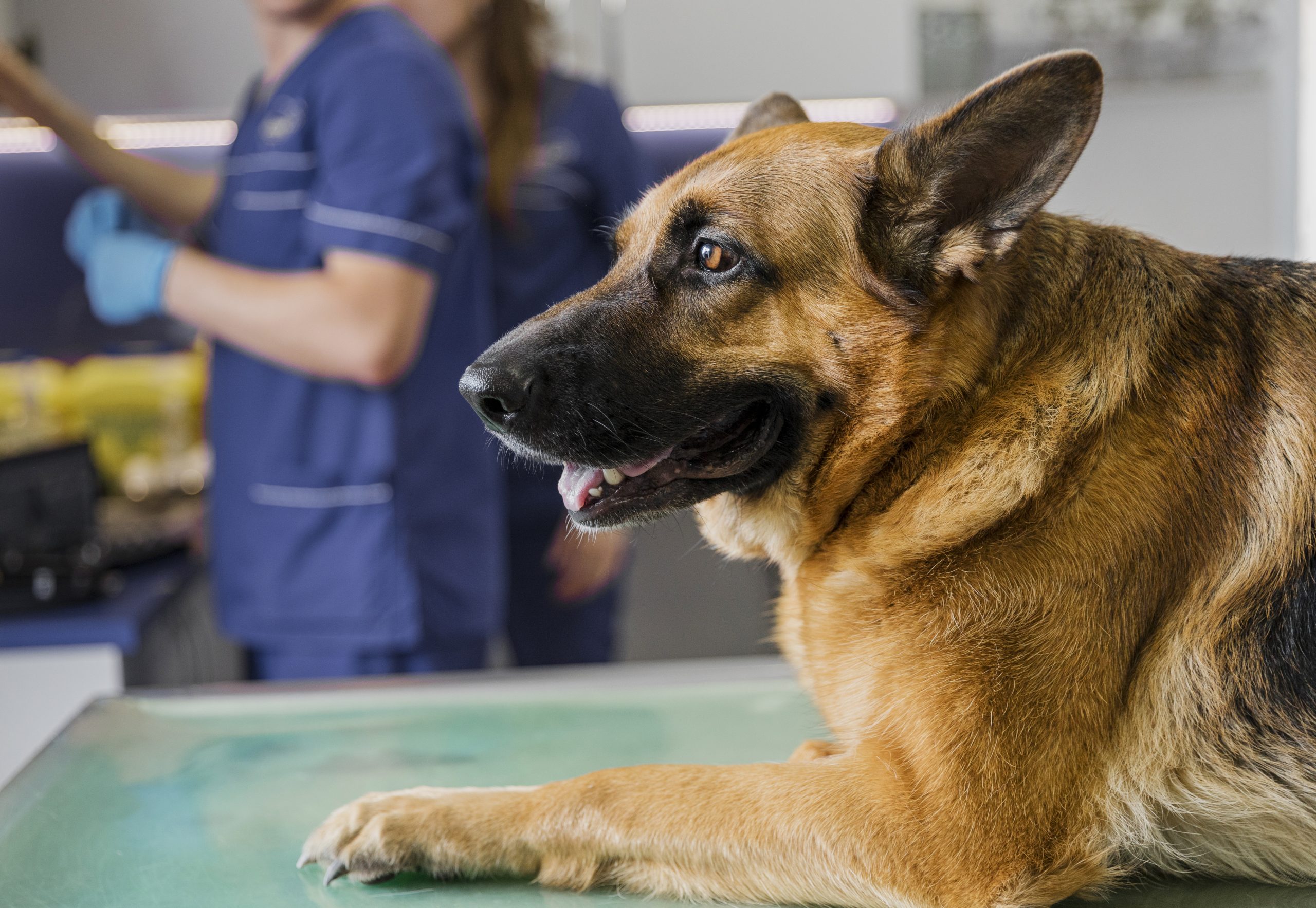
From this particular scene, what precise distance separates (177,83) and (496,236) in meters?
1.32

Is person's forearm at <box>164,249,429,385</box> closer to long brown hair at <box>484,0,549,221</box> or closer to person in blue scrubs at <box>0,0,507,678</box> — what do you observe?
person in blue scrubs at <box>0,0,507,678</box>

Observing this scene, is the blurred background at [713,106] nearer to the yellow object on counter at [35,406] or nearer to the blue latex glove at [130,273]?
the yellow object on counter at [35,406]

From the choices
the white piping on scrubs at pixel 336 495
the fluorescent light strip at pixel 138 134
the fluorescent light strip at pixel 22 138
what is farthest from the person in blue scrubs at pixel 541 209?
the fluorescent light strip at pixel 22 138

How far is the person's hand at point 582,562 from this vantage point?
180 cm

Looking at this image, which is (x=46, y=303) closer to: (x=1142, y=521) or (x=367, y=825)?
(x=367, y=825)

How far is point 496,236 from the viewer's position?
181 cm

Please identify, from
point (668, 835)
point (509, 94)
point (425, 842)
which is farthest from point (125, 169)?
point (668, 835)

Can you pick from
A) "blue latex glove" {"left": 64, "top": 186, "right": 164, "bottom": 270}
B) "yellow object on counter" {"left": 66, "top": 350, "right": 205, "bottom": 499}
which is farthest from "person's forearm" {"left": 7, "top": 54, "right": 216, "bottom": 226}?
"yellow object on counter" {"left": 66, "top": 350, "right": 205, "bottom": 499}

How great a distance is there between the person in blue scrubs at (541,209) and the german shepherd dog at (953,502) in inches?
35.7

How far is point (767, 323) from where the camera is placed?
2.69 ft

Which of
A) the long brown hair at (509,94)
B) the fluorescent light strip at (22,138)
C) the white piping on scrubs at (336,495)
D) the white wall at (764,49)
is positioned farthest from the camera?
the fluorescent light strip at (22,138)

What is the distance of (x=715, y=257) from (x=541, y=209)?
3.41ft

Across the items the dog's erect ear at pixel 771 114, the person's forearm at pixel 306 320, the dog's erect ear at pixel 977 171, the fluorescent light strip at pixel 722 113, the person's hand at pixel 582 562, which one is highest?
the fluorescent light strip at pixel 722 113

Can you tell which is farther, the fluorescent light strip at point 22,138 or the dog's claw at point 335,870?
the fluorescent light strip at point 22,138
